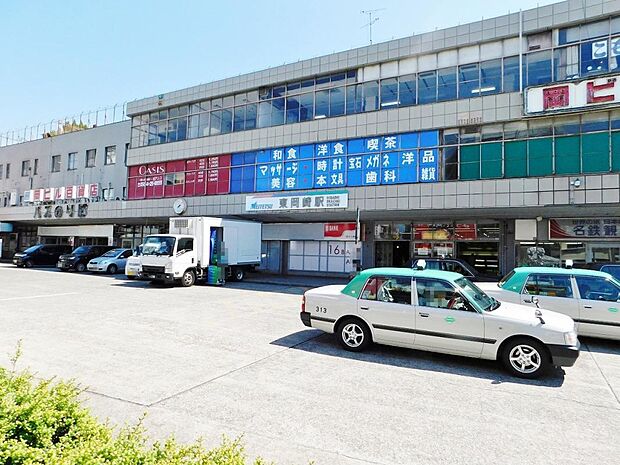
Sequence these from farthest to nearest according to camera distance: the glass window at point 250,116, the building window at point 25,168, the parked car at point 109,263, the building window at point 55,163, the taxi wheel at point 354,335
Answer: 1. the building window at point 25,168
2. the building window at point 55,163
3. the glass window at point 250,116
4. the parked car at point 109,263
5. the taxi wheel at point 354,335

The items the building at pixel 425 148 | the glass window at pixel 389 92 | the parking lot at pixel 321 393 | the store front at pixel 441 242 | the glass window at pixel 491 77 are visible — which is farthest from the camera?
the store front at pixel 441 242

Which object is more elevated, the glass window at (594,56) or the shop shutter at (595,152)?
the glass window at (594,56)

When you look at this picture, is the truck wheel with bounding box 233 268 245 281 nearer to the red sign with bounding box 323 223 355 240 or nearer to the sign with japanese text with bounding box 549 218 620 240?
the red sign with bounding box 323 223 355 240

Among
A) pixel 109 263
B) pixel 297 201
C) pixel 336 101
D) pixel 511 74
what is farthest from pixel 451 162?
pixel 109 263

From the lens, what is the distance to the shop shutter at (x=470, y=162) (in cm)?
1762

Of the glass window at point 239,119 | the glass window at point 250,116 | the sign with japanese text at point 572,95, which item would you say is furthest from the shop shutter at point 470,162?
the glass window at point 239,119

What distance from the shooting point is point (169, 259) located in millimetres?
16375

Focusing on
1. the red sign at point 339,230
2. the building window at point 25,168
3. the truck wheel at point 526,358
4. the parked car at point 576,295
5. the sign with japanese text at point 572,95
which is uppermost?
the building window at point 25,168

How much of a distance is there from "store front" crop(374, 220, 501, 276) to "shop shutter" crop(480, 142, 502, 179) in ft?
13.1

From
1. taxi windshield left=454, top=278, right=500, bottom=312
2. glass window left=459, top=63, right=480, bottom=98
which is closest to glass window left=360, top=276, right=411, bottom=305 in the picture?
taxi windshield left=454, top=278, right=500, bottom=312

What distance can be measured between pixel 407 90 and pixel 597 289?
47.4 ft

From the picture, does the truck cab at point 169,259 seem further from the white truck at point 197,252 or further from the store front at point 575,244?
the store front at point 575,244

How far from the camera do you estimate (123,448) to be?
2.62 metres

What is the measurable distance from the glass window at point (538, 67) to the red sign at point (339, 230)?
40.1 feet
